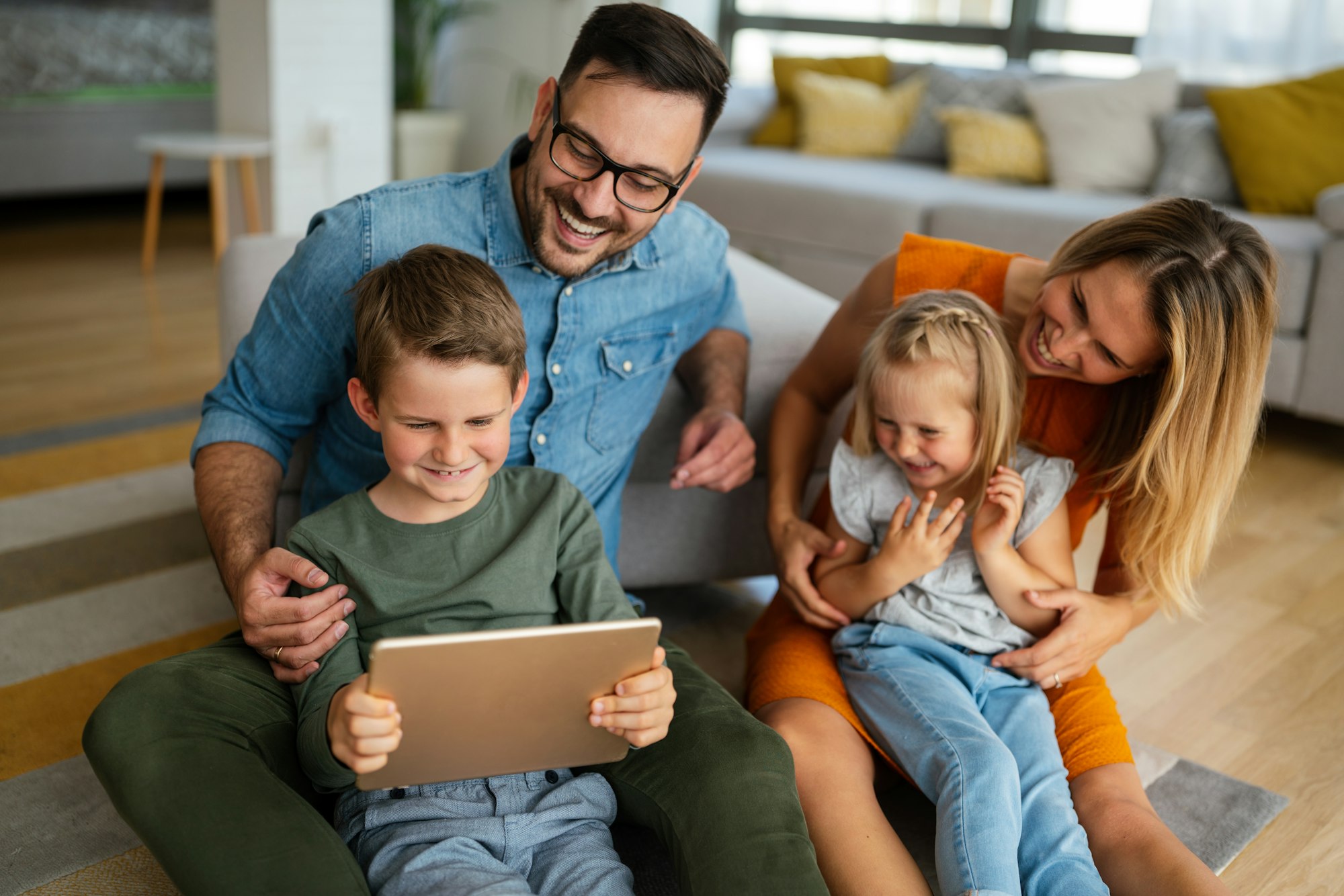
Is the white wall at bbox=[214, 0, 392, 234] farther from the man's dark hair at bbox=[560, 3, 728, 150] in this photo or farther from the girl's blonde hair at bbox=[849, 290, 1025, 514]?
the girl's blonde hair at bbox=[849, 290, 1025, 514]

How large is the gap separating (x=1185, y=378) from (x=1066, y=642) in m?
0.35

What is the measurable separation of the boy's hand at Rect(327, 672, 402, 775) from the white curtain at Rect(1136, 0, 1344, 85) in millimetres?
3653

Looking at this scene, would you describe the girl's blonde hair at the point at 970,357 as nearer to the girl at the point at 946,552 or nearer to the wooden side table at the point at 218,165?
the girl at the point at 946,552

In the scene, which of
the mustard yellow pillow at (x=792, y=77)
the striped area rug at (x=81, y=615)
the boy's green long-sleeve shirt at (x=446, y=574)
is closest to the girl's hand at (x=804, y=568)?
the boy's green long-sleeve shirt at (x=446, y=574)

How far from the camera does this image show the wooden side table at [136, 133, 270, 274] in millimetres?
4016

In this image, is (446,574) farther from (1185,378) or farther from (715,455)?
(1185,378)

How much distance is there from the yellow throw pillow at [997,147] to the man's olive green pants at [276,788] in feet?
10.0

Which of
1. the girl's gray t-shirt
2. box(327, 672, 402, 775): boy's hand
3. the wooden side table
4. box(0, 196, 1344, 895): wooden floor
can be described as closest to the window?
box(0, 196, 1344, 895): wooden floor

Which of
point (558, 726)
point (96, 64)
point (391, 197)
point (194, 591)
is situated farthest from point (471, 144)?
point (558, 726)

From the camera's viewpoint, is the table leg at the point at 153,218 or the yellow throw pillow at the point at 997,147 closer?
the yellow throw pillow at the point at 997,147

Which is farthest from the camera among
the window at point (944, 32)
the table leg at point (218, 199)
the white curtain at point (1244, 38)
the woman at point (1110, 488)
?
the window at point (944, 32)

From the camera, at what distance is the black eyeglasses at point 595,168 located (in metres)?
1.35

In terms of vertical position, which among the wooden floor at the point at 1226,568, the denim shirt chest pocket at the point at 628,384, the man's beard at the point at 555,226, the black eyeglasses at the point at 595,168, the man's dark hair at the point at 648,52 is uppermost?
the man's dark hair at the point at 648,52

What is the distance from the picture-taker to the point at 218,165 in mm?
4129
